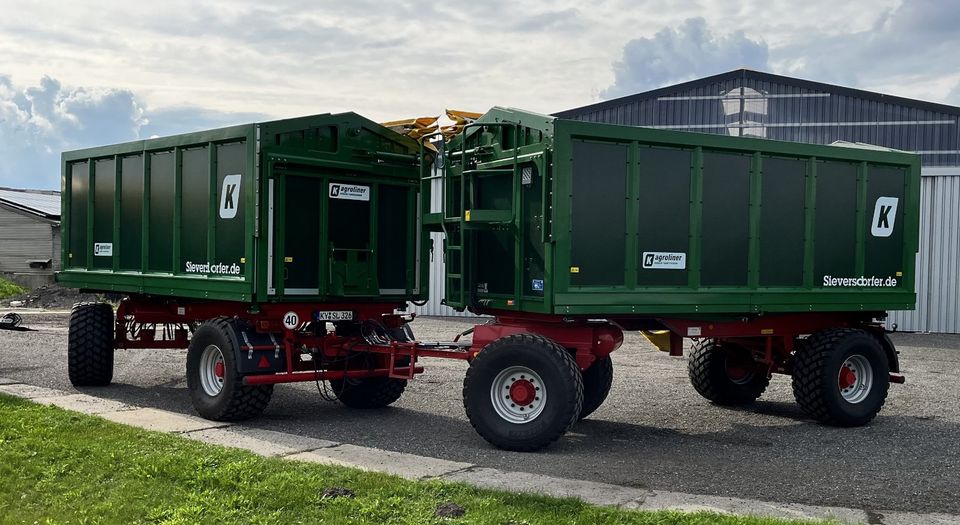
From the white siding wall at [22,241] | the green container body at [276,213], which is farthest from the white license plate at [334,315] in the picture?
the white siding wall at [22,241]

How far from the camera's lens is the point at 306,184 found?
10477 millimetres

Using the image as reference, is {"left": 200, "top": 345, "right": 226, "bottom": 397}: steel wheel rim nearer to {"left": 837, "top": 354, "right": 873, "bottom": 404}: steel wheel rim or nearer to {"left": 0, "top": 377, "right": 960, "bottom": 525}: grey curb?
{"left": 0, "top": 377, "right": 960, "bottom": 525}: grey curb

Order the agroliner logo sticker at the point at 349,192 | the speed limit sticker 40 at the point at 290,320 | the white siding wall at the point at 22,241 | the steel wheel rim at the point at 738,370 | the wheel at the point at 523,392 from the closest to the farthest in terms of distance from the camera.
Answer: the wheel at the point at 523,392 → the speed limit sticker 40 at the point at 290,320 → the agroliner logo sticker at the point at 349,192 → the steel wheel rim at the point at 738,370 → the white siding wall at the point at 22,241

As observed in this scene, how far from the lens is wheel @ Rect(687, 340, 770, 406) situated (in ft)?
38.3

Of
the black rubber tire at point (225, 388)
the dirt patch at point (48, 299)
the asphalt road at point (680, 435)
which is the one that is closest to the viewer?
the asphalt road at point (680, 435)

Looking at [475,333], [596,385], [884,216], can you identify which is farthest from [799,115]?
[475,333]

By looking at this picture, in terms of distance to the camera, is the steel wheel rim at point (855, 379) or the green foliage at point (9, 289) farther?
the green foliage at point (9, 289)

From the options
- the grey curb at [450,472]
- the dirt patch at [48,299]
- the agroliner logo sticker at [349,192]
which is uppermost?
the agroliner logo sticker at [349,192]

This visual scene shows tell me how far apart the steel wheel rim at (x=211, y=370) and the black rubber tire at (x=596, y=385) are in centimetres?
398

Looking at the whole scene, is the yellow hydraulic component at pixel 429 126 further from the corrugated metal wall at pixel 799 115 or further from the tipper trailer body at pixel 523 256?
the corrugated metal wall at pixel 799 115

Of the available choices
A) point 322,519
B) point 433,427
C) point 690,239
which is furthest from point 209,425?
point 690,239

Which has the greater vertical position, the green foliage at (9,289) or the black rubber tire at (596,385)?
the black rubber tire at (596,385)

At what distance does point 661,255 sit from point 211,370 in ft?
16.5

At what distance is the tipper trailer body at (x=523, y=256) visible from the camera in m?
8.95
